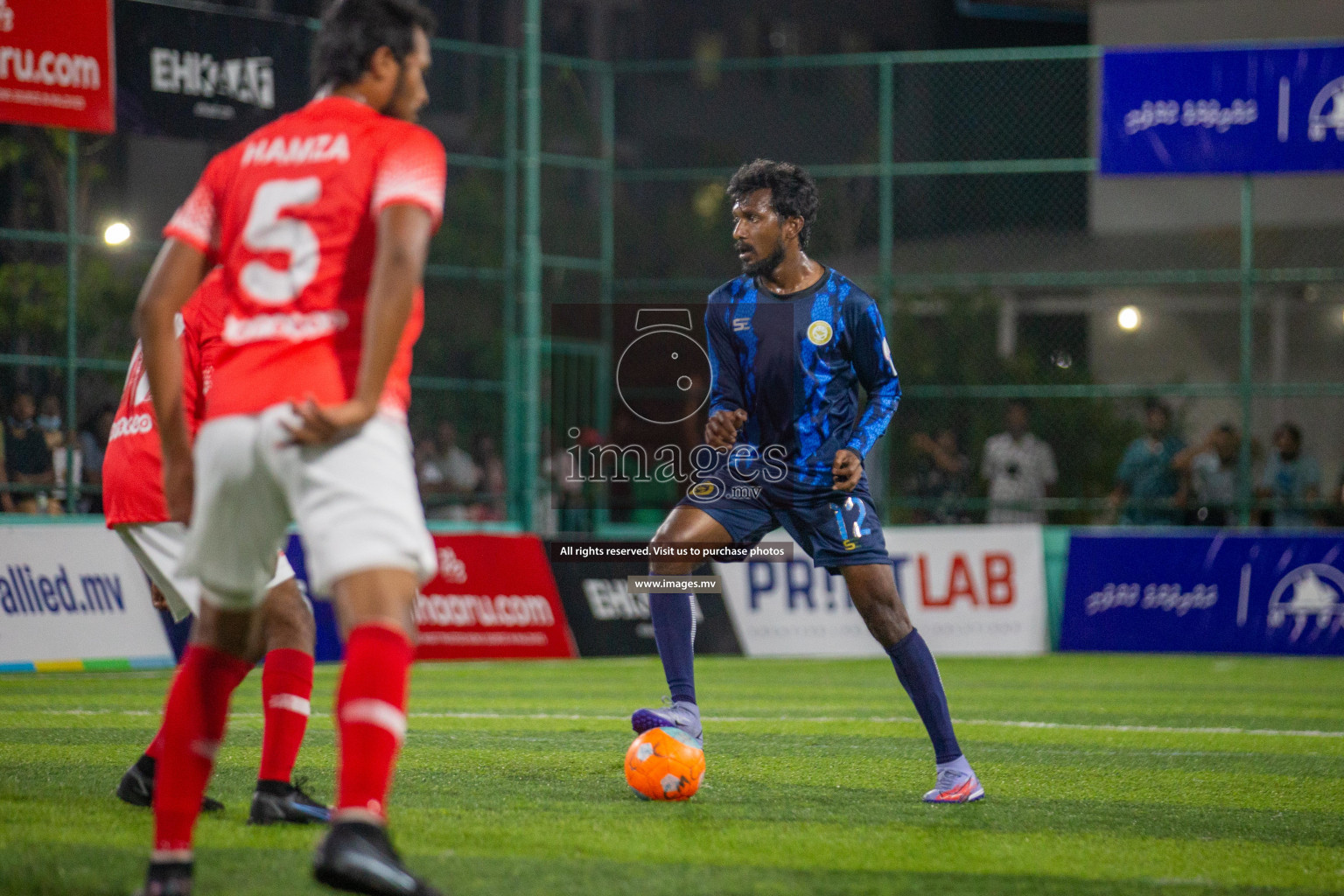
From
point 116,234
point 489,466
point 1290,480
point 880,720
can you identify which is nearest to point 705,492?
point 880,720

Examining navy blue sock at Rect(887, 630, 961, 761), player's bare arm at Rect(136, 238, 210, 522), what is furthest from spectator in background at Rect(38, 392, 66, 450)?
player's bare arm at Rect(136, 238, 210, 522)

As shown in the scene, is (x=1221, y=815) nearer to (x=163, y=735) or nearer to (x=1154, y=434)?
(x=163, y=735)

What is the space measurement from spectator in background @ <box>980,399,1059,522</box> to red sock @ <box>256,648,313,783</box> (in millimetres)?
11576

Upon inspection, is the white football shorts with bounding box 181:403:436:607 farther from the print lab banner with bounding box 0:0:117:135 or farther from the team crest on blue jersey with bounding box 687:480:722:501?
the print lab banner with bounding box 0:0:117:135

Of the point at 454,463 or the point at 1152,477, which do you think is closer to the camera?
the point at 454,463

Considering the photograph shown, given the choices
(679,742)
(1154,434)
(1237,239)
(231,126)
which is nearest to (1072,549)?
(1154,434)

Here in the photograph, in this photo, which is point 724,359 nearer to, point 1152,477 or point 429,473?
point 429,473

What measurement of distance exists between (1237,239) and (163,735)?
76.2ft

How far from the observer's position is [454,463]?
15484mm

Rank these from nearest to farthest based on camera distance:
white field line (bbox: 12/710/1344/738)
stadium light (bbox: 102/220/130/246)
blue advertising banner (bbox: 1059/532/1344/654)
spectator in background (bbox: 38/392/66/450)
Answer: white field line (bbox: 12/710/1344/738) → spectator in background (bbox: 38/392/66/450) → stadium light (bbox: 102/220/130/246) → blue advertising banner (bbox: 1059/532/1344/654)

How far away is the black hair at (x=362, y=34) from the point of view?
3.79m

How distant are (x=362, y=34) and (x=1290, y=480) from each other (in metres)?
13.6

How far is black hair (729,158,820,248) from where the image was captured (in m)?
6.18

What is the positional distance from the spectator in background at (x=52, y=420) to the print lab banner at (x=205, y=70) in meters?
2.36
